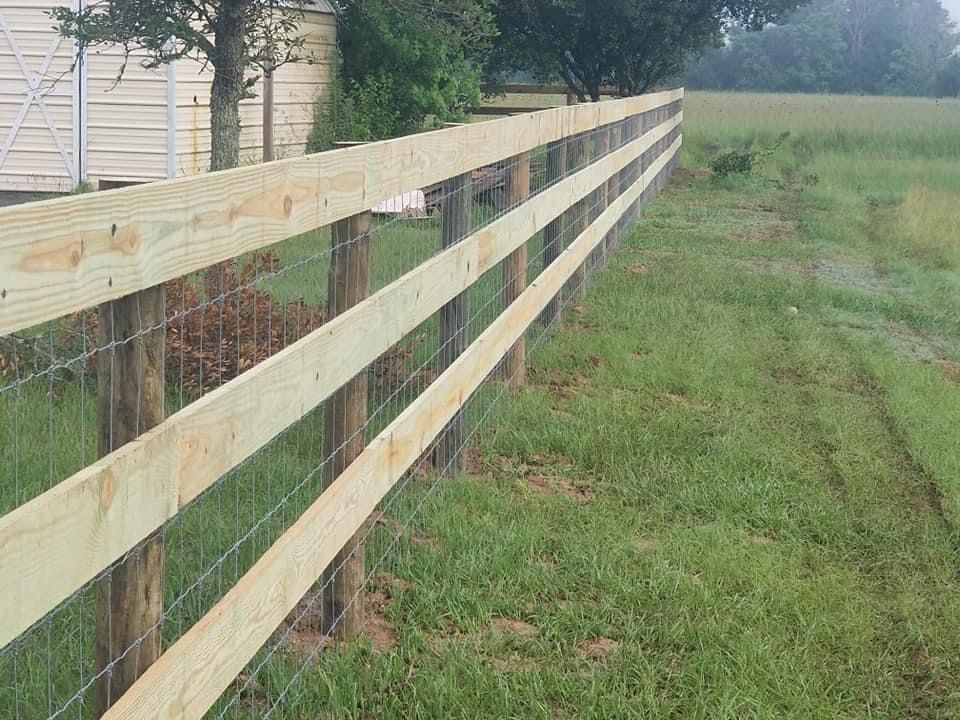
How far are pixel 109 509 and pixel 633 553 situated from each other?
3062mm

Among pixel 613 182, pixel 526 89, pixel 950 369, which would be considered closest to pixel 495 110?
pixel 526 89

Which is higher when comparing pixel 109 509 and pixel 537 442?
pixel 109 509

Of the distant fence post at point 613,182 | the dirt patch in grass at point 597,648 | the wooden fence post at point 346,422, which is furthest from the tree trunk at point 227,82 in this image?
the dirt patch in grass at point 597,648

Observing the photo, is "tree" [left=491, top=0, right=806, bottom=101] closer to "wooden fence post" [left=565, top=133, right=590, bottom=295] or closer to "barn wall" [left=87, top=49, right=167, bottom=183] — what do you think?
"barn wall" [left=87, top=49, right=167, bottom=183]

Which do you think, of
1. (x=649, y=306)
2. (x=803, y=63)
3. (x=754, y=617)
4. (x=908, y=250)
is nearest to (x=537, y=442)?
(x=754, y=617)

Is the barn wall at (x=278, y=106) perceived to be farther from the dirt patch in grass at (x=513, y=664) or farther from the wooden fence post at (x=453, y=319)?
the dirt patch in grass at (x=513, y=664)

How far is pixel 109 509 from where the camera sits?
2234 millimetres

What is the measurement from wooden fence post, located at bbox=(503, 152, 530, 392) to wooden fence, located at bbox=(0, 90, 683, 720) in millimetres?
1437

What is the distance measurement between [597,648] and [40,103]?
562 inches

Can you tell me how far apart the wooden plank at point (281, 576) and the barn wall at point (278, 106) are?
40.0 feet

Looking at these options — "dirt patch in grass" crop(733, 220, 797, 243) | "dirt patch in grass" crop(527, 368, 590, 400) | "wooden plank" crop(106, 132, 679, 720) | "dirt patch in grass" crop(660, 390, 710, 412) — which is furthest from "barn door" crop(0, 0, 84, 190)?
"wooden plank" crop(106, 132, 679, 720)

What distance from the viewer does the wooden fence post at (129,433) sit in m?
2.45

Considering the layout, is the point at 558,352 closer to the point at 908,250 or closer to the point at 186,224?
the point at 186,224

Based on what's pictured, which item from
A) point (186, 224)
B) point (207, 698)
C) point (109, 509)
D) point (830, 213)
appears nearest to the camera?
point (109, 509)
